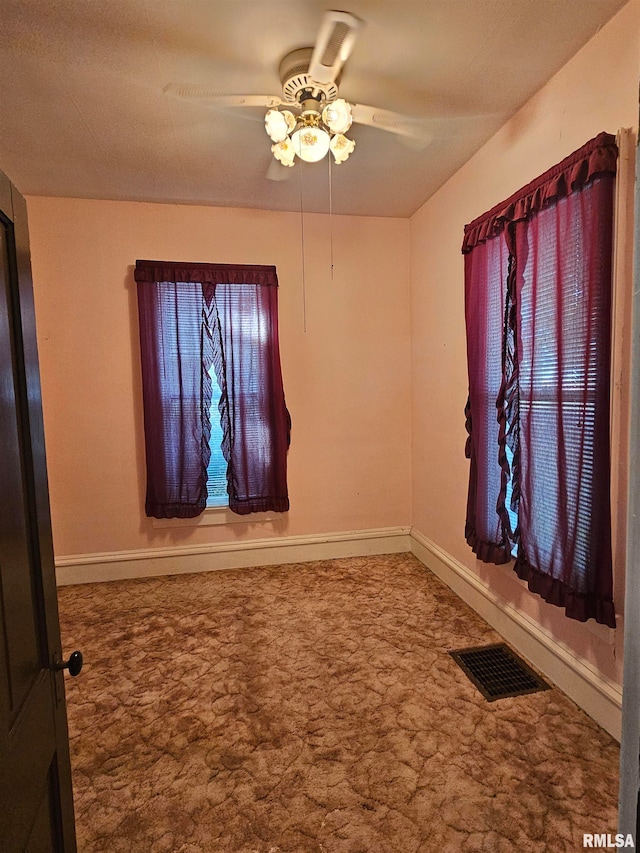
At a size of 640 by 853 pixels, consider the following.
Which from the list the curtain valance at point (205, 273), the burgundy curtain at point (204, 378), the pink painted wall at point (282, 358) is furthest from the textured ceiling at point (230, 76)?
the burgundy curtain at point (204, 378)

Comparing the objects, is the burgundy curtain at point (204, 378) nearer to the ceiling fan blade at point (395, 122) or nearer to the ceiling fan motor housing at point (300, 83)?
the ceiling fan blade at point (395, 122)

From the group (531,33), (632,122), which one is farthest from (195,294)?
(632,122)

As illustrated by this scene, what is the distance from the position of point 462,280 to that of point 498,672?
2.22 metres

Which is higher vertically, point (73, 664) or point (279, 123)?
point (279, 123)

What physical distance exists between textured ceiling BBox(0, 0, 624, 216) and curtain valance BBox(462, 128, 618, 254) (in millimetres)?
445

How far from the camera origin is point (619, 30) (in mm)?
1515

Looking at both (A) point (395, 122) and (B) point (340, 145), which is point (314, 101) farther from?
(A) point (395, 122)

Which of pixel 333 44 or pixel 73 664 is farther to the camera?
pixel 333 44

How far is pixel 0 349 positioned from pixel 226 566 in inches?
113

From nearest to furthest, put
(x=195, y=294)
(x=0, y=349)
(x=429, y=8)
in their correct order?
(x=0, y=349)
(x=429, y=8)
(x=195, y=294)

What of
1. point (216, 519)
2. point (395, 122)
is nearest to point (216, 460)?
point (216, 519)

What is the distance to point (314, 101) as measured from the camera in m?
1.81

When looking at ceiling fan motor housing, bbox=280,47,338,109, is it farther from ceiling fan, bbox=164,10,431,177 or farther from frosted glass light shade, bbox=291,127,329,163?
frosted glass light shade, bbox=291,127,329,163

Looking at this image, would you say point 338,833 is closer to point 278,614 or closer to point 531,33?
point 278,614
